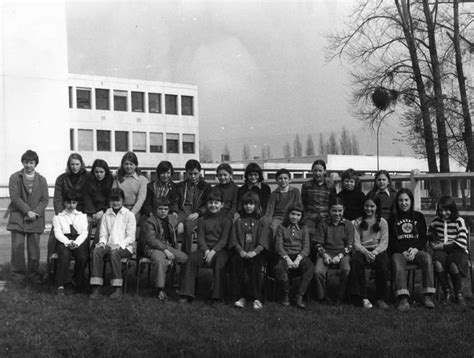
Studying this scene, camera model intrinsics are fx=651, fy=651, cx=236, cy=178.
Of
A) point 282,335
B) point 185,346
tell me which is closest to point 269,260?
point 282,335

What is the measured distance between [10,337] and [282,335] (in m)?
2.27

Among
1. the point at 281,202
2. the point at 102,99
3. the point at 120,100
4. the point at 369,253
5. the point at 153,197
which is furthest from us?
the point at 120,100

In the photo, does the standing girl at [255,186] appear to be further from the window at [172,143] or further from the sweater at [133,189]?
the window at [172,143]

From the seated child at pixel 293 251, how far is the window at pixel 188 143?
176ft

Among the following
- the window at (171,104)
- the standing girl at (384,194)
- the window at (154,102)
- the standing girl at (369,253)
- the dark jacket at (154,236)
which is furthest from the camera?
the window at (171,104)

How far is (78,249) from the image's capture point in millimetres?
7516

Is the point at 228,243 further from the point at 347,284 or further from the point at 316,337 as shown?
the point at 316,337

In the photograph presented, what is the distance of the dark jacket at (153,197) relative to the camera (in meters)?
8.00

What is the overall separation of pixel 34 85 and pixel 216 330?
2003cm

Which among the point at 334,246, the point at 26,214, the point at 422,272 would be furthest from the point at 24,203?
the point at 422,272

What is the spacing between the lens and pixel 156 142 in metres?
59.2

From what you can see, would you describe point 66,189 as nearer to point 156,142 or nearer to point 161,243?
point 161,243

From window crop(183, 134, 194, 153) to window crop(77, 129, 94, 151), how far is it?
29.1ft

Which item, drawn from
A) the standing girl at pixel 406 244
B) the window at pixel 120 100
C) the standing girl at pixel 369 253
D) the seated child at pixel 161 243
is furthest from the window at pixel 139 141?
the standing girl at pixel 406 244
